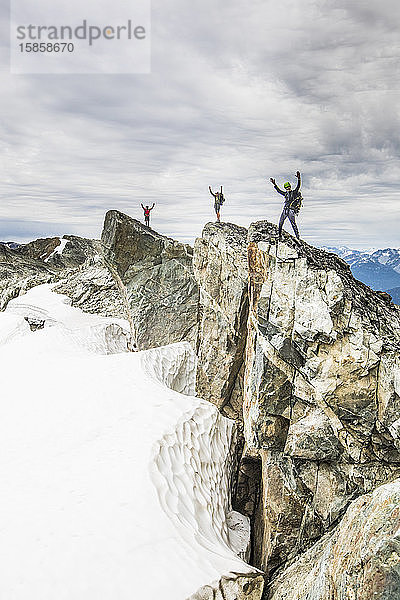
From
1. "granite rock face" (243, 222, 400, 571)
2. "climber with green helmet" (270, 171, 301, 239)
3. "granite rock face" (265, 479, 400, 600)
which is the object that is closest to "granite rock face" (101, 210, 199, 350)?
"climber with green helmet" (270, 171, 301, 239)

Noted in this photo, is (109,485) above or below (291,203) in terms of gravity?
below

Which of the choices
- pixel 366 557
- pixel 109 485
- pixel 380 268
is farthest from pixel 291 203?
pixel 380 268

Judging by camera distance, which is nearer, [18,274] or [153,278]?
[153,278]

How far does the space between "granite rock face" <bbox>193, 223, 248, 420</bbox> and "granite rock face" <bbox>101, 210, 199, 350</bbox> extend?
377cm

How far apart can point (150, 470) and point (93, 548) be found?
2278 millimetres

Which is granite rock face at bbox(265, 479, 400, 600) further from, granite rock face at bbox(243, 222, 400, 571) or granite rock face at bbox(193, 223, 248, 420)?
granite rock face at bbox(193, 223, 248, 420)

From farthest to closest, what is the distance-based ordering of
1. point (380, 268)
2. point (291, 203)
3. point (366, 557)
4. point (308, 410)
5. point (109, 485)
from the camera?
1. point (380, 268)
2. point (291, 203)
3. point (308, 410)
4. point (109, 485)
5. point (366, 557)

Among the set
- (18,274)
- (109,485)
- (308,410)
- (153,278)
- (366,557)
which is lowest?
(109,485)

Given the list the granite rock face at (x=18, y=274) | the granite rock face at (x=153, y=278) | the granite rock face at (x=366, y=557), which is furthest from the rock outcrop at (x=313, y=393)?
the granite rock face at (x=18, y=274)

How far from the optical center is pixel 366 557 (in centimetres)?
497

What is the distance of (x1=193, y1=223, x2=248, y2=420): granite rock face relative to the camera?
52.4 feet

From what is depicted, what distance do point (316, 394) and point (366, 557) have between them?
5.40 m

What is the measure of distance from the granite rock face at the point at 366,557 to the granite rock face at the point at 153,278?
15.4m

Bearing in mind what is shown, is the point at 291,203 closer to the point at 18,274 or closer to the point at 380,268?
the point at 18,274
